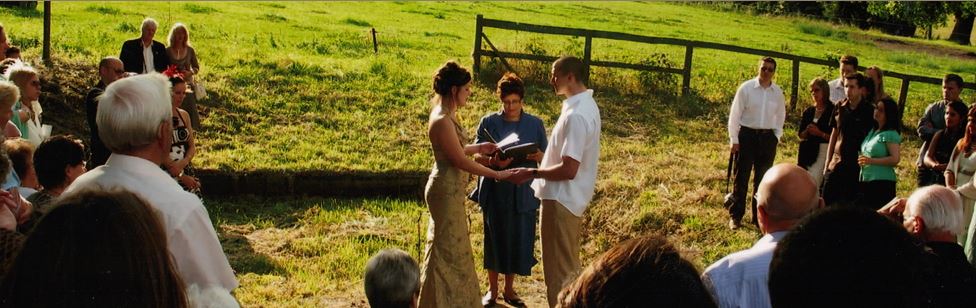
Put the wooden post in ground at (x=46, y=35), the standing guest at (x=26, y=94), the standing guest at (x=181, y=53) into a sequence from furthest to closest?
the wooden post in ground at (x=46, y=35) → the standing guest at (x=181, y=53) → the standing guest at (x=26, y=94)

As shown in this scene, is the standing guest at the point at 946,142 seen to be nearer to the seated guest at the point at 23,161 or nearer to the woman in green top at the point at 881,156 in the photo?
the woman in green top at the point at 881,156

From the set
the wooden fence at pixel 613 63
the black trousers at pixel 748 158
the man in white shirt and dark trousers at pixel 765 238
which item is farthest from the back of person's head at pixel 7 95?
the wooden fence at pixel 613 63

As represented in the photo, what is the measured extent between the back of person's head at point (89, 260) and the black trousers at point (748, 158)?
25.6 feet

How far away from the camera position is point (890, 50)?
30.8 m

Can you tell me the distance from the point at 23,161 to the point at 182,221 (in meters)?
2.63

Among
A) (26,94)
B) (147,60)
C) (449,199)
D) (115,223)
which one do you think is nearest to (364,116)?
(147,60)

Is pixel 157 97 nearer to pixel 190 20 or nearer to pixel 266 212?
pixel 266 212

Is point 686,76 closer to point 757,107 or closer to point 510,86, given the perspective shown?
point 757,107

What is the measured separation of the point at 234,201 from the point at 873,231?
886 centimetres

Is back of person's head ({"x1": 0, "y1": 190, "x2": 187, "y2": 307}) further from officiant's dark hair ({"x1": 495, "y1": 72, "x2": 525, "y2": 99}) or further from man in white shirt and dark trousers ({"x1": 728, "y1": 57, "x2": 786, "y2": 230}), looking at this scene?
man in white shirt and dark trousers ({"x1": 728, "y1": 57, "x2": 786, "y2": 230})

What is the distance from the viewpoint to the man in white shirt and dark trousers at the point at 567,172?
6.04m

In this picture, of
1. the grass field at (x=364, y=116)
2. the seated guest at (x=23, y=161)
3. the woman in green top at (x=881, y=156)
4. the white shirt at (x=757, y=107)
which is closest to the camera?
the seated guest at (x=23, y=161)

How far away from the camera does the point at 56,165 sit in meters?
5.05

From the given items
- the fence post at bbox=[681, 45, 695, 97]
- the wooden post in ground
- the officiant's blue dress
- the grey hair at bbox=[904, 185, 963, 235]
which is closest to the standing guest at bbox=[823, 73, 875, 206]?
the officiant's blue dress
